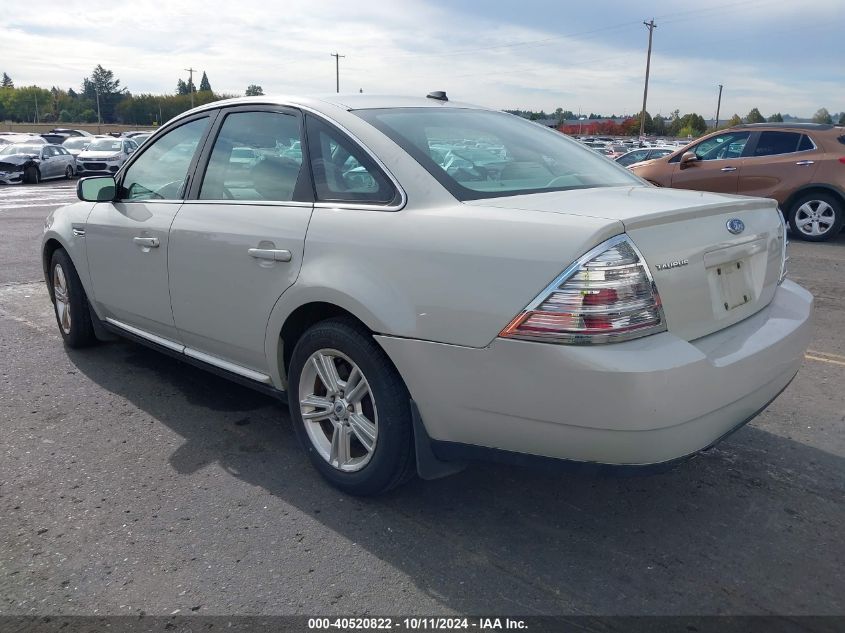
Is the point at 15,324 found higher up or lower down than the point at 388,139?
lower down

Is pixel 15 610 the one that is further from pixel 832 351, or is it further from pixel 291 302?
pixel 832 351

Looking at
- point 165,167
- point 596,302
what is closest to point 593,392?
point 596,302

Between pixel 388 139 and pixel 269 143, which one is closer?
pixel 388 139

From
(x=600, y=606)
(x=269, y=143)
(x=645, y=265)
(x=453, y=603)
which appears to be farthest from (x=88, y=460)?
(x=645, y=265)

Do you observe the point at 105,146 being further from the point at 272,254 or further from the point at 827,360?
the point at 827,360

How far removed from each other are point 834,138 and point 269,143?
9903 millimetres

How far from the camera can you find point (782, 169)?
35.5ft

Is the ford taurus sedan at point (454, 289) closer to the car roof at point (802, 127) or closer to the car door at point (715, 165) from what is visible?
the car door at point (715, 165)

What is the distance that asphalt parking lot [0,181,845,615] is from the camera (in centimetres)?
249

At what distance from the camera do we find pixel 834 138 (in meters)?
10.7

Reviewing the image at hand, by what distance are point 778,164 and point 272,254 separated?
32.3 ft

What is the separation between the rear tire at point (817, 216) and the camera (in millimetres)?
10500

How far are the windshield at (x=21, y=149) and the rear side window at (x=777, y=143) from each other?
23508mm

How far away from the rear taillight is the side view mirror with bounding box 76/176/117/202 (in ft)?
10.00
